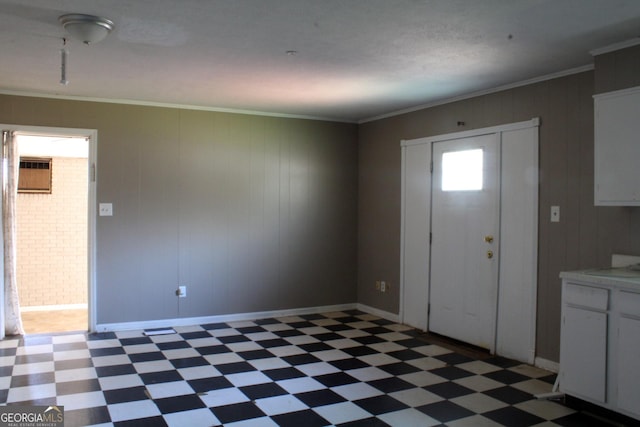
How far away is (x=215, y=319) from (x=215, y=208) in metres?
1.23

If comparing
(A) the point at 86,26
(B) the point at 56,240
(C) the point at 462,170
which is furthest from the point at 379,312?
(B) the point at 56,240

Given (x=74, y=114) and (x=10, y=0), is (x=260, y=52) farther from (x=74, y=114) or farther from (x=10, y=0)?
(x=74, y=114)

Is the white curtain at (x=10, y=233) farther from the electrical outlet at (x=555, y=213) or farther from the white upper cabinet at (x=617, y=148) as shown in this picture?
the white upper cabinet at (x=617, y=148)

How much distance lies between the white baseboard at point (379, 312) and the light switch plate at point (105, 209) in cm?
311

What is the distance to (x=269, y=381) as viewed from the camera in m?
3.83

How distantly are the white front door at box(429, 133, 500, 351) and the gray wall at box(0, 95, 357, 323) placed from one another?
1514 millimetres

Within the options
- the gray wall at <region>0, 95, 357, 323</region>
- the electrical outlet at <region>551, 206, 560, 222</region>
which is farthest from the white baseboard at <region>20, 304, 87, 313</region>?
the electrical outlet at <region>551, 206, 560, 222</region>

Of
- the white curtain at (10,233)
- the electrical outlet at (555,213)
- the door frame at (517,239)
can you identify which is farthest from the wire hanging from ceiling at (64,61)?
the electrical outlet at (555,213)

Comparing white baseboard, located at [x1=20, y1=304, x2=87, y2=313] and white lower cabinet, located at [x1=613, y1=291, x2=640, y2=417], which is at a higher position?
white lower cabinet, located at [x1=613, y1=291, x2=640, y2=417]

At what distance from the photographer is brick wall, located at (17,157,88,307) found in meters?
7.00

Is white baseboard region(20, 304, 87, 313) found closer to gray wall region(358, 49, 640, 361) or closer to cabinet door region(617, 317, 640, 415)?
gray wall region(358, 49, 640, 361)

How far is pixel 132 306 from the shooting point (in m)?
5.36

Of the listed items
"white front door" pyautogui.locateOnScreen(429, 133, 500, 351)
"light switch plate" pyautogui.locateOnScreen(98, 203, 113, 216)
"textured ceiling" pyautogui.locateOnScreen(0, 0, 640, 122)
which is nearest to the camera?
"textured ceiling" pyautogui.locateOnScreen(0, 0, 640, 122)

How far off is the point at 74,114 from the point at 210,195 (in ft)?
5.14
